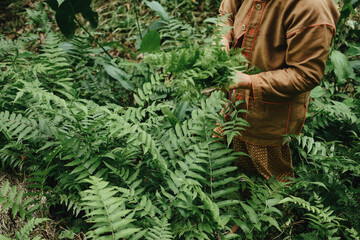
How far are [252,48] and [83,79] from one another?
219cm

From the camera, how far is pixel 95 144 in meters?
1.88

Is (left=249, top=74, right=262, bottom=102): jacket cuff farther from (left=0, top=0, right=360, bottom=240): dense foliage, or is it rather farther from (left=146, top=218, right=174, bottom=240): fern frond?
(left=146, top=218, right=174, bottom=240): fern frond

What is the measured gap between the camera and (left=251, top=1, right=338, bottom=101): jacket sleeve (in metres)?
1.29

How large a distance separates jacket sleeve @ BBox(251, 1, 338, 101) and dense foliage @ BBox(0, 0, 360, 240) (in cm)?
22

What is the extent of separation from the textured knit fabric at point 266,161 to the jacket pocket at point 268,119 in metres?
0.14

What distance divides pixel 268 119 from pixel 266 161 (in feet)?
1.28

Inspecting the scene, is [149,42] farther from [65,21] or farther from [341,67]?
[341,67]

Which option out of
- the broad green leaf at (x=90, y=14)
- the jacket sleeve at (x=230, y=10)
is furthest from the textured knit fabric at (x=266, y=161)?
the broad green leaf at (x=90, y=14)

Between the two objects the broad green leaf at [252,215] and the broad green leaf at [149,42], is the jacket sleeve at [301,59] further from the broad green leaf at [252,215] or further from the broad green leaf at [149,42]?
the broad green leaf at [149,42]

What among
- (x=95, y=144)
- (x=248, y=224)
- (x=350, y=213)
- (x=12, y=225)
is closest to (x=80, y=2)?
(x=95, y=144)

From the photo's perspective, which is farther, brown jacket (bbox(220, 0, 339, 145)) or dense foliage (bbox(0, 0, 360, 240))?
dense foliage (bbox(0, 0, 360, 240))

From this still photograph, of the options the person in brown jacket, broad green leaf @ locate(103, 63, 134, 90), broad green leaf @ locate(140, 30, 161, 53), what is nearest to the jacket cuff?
the person in brown jacket

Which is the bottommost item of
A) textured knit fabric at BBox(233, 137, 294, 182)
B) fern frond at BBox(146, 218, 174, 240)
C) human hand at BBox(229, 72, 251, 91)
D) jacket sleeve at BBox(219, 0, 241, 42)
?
textured knit fabric at BBox(233, 137, 294, 182)

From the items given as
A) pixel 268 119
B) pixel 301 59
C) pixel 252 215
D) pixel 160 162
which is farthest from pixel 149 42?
pixel 252 215
